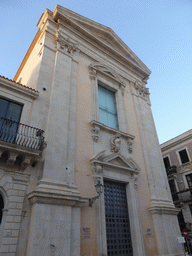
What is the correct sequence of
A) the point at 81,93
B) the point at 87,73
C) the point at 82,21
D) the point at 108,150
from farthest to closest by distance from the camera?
1. the point at 82,21
2. the point at 87,73
3. the point at 81,93
4. the point at 108,150

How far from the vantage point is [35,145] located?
7121 millimetres

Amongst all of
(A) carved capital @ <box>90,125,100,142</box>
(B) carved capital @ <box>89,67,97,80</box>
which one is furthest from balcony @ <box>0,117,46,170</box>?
(B) carved capital @ <box>89,67,97,80</box>

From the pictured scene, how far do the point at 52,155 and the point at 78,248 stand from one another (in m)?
3.38

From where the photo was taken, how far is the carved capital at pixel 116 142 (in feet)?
33.1

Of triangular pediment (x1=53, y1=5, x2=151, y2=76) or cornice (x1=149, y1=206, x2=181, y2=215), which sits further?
triangular pediment (x1=53, y1=5, x2=151, y2=76)

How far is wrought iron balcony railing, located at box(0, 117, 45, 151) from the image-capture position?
22.3 ft

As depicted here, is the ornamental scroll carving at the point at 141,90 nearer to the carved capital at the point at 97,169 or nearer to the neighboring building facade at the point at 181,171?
the carved capital at the point at 97,169

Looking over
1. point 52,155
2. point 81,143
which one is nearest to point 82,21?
point 81,143

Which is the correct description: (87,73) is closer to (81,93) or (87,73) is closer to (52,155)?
(81,93)

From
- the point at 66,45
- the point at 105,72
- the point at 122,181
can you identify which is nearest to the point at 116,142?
the point at 122,181

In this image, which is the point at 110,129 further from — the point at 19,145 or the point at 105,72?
the point at 19,145

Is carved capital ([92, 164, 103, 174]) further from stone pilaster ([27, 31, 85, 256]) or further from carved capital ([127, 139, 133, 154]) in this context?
carved capital ([127, 139, 133, 154])

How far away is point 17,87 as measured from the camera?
8102 mm

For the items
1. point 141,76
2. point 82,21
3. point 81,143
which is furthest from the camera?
point 141,76
